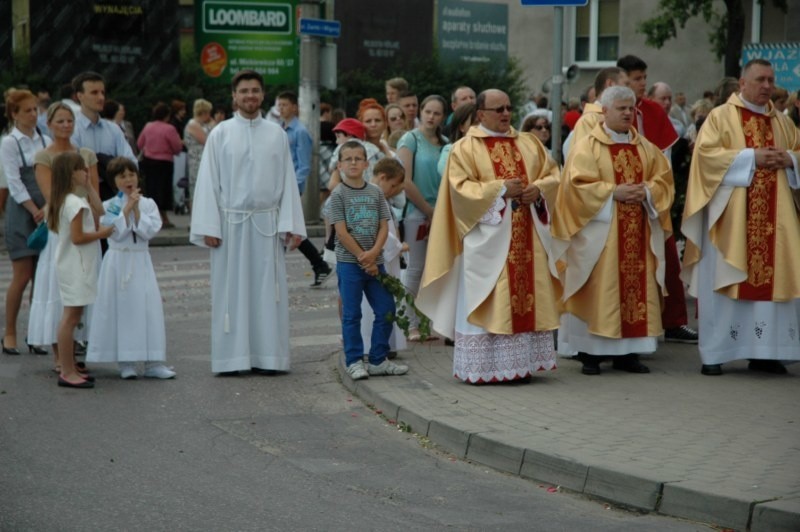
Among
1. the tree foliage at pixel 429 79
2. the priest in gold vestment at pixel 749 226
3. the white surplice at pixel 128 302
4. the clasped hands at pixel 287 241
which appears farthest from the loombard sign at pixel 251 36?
the priest in gold vestment at pixel 749 226

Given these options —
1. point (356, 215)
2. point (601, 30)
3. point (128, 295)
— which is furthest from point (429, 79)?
point (356, 215)

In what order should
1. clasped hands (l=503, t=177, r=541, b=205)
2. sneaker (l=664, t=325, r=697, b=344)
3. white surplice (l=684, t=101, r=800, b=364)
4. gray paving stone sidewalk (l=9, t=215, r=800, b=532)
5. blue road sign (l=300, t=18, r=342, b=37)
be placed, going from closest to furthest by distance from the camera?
gray paving stone sidewalk (l=9, t=215, r=800, b=532) < clasped hands (l=503, t=177, r=541, b=205) < white surplice (l=684, t=101, r=800, b=364) < sneaker (l=664, t=325, r=697, b=344) < blue road sign (l=300, t=18, r=342, b=37)

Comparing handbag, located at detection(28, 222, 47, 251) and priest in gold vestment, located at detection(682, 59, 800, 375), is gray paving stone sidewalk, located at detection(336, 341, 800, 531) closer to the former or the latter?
priest in gold vestment, located at detection(682, 59, 800, 375)

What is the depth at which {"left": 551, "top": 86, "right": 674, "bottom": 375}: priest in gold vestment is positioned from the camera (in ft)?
32.0

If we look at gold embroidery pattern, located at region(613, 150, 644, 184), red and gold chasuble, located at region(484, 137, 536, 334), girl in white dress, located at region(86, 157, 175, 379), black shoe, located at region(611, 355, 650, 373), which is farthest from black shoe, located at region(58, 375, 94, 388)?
gold embroidery pattern, located at region(613, 150, 644, 184)

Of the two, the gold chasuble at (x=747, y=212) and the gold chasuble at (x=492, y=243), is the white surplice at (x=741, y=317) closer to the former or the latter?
the gold chasuble at (x=747, y=212)

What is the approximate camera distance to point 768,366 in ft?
32.9

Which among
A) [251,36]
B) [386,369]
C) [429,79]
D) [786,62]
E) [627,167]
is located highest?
[251,36]

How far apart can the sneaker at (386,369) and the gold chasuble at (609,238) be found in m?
1.22

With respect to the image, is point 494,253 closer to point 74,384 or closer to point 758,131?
point 758,131

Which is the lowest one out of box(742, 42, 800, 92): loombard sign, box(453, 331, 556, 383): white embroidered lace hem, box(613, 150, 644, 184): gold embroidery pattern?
box(453, 331, 556, 383): white embroidered lace hem

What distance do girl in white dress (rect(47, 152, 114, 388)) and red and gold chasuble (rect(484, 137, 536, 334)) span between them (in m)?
2.75

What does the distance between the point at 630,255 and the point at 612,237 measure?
0.18 m

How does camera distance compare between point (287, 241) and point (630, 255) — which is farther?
point (287, 241)
